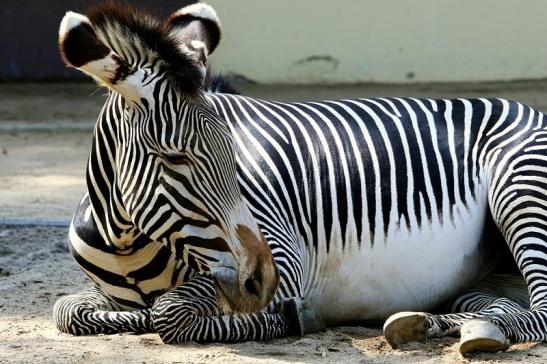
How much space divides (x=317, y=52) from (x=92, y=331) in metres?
10.7

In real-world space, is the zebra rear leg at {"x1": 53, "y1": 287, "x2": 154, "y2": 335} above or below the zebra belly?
below

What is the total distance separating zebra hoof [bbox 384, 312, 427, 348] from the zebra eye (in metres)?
1.14

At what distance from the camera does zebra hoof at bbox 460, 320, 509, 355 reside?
442cm

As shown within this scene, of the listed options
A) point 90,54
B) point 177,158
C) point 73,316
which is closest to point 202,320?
point 73,316

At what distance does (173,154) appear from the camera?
13.8 ft

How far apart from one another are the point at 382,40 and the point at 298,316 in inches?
421

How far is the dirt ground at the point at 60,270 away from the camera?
4469 millimetres

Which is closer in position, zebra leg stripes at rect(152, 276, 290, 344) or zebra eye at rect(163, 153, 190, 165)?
zebra eye at rect(163, 153, 190, 165)

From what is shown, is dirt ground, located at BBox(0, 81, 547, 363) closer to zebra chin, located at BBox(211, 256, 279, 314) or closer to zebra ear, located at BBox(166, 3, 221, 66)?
zebra chin, located at BBox(211, 256, 279, 314)

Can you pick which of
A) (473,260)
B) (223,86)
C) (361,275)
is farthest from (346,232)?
(223,86)

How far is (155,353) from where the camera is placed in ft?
14.6

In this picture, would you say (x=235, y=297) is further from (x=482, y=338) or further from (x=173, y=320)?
(x=482, y=338)

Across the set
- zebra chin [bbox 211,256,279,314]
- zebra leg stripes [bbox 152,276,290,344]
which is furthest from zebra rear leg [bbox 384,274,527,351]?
zebra chin [bbox 211,256,279,314]

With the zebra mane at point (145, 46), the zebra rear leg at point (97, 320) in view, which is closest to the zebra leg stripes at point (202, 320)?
the zebra rear leg at point (97, 320)
